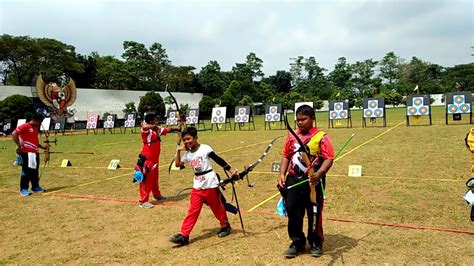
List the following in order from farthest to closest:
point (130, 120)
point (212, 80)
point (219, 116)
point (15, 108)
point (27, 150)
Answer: point (212, 80)
point (15, 108)
point (130, 120)
point (219, 116)
point (27, 150)

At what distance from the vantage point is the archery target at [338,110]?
75.3ft

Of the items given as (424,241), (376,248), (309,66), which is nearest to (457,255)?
(424,241)

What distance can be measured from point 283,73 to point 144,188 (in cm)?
8123

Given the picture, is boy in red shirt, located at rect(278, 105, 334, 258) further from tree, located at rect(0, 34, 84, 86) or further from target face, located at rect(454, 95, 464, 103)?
tree, located at rect(0, 34, 84, 86)

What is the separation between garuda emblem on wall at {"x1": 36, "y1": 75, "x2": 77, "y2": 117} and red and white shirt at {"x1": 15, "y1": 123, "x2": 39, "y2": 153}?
3412cm

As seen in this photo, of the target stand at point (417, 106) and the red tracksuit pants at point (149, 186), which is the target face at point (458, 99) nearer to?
the target stand at point (417, 106)

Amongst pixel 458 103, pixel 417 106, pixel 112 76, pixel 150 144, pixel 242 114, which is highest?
pixel 112 76

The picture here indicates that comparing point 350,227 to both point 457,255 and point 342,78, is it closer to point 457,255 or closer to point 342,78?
point 457,255

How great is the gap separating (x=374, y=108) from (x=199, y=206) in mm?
18823

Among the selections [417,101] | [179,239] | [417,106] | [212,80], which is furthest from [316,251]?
[212,80]

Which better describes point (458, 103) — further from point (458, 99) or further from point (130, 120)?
point (130, 120)

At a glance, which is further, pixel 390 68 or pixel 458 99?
pixel 390 68

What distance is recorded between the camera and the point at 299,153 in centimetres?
394

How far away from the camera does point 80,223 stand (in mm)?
5676
